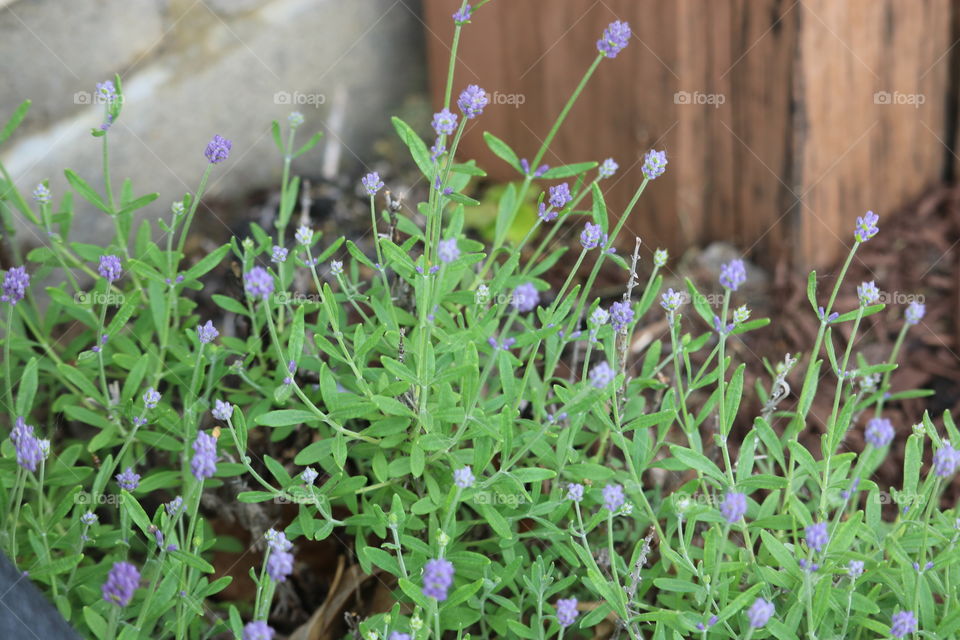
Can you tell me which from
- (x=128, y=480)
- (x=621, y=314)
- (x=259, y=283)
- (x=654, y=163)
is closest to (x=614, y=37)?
(x=654, y=163)

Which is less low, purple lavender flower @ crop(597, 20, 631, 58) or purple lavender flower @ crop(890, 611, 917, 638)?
purple lavender flower @ crop(597, 20, 631, 58)

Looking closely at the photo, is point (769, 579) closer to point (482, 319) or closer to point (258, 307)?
point (482, 319)

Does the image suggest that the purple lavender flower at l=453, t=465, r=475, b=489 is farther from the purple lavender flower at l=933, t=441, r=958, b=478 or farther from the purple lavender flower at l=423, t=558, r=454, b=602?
the purple lavender flower at l=933, t=441, r=958, b=478

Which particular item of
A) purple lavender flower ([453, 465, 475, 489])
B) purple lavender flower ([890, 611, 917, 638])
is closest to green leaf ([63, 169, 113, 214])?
purple lavender flower ([453, 465, 475, 489])

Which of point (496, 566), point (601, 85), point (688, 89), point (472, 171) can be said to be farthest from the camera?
point (601, 85)

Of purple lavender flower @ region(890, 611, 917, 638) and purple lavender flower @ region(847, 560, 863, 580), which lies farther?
purple lavender flower @ region(847, 560, 863, 580)

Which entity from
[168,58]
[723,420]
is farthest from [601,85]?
[723,420]

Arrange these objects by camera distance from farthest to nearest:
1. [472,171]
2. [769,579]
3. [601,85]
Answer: [601,85]
[472,171]
[769,579]

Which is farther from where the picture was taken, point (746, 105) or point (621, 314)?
point (746, 105)

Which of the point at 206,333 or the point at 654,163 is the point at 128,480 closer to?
the point at 206,333
